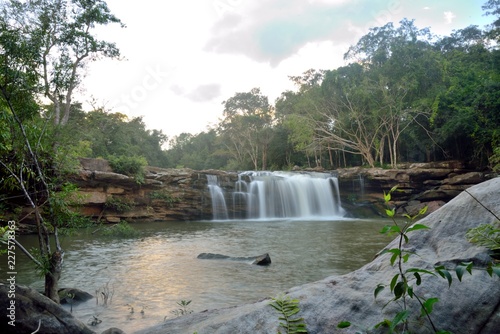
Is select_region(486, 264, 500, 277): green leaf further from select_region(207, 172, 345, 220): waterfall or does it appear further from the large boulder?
select_region(207, 172, 345, 220): waterfall

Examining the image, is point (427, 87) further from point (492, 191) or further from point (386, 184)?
point (492, 191)

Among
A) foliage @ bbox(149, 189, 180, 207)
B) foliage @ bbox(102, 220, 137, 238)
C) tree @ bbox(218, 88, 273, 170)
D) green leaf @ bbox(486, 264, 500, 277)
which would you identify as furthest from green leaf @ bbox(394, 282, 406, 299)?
tree @ bbox(218, 88, 273, 170)

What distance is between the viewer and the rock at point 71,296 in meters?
4.58

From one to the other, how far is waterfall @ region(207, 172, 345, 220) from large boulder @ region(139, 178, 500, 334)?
17.2 metres

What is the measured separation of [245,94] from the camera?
40594 millimetres

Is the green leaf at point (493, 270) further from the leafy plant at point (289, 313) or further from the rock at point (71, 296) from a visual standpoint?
the rock at point (71, 296)

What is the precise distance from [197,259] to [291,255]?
89.6 inches

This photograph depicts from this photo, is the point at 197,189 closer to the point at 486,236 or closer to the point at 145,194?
the point at 145,194

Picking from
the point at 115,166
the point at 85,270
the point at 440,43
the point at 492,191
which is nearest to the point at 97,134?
the point at 115,166

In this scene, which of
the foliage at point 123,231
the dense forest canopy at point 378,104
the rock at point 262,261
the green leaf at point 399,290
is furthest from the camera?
the dense forest canopy at point 378,104

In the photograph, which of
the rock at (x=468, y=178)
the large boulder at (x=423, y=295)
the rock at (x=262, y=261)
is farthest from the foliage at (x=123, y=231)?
the rock at (x=468, y=178)

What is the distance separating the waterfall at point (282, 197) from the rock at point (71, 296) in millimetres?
14624

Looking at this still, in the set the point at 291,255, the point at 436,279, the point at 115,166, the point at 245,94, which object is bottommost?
the point at 291,255

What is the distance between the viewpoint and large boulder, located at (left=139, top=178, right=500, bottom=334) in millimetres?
1882
